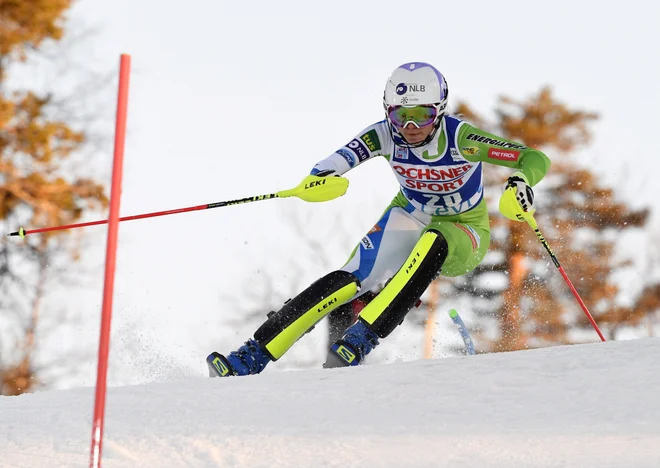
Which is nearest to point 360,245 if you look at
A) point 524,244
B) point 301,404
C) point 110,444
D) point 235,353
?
point 235,353

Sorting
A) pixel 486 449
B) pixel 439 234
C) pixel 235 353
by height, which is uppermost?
pixel 439 234

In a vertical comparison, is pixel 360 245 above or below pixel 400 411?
above

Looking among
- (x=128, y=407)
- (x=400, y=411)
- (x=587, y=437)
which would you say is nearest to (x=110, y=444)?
(x=128, y=407)

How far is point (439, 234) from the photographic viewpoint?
4.79m

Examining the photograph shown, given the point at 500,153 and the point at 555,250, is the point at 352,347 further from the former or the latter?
the point at 555,250

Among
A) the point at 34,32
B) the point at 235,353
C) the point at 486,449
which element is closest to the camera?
the point at 486,449

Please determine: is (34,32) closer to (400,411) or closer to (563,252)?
(563,252)

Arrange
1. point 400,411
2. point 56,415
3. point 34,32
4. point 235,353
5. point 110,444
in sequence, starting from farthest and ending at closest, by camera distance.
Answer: point 34,32
point 235,353
point 56,415
point 400,411
point 110,444

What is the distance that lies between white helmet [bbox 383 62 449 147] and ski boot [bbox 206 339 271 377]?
1.43m

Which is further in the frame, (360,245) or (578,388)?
(360,245)

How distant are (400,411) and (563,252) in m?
15.0

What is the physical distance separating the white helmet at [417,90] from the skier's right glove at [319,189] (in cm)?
45

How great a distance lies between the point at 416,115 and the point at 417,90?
0.44 ft

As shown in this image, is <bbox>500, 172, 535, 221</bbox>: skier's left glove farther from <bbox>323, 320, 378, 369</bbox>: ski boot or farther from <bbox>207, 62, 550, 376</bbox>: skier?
<bbox>323, 320, 378, 369</bbox>: ski boot
